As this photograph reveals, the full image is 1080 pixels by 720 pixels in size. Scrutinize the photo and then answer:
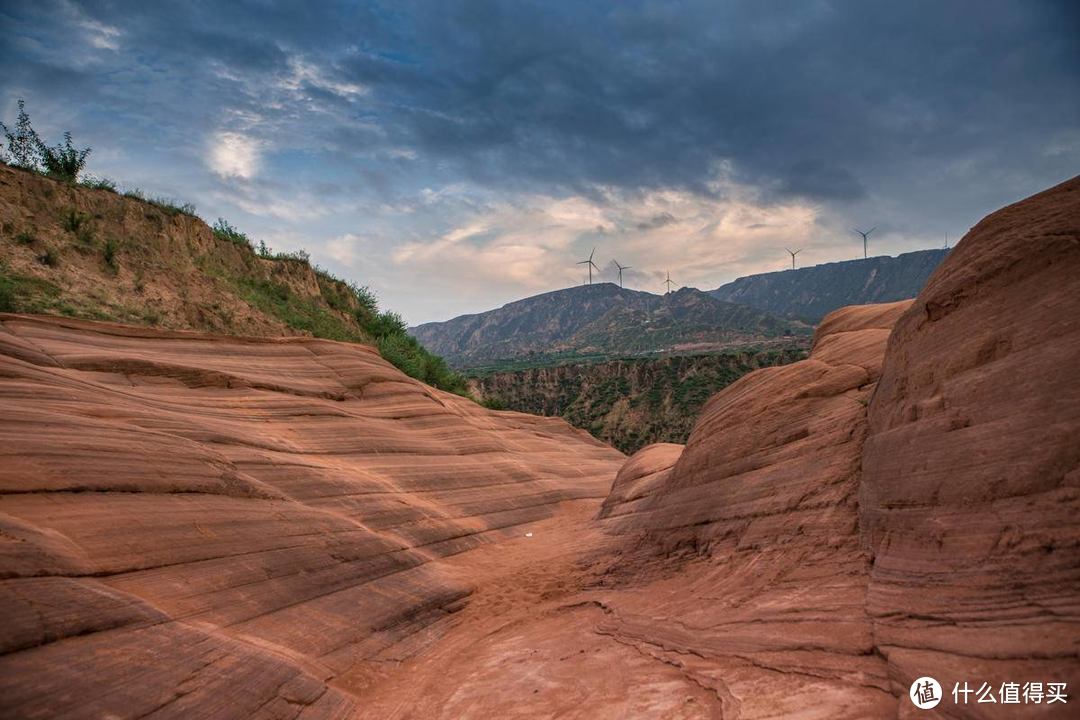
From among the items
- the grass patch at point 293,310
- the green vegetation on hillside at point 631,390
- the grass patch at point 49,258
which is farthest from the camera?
the green vegetation on hillside at point 631,390

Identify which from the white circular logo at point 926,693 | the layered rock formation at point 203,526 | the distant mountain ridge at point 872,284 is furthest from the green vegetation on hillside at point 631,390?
the distant mountain ridge at point 872,284

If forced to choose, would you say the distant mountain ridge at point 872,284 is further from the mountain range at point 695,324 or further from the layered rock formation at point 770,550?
the layered rock formation at point 770,550

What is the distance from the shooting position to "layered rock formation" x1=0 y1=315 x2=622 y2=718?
189 inches

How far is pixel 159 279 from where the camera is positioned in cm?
2055

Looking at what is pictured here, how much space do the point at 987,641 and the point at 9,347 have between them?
11899 mm

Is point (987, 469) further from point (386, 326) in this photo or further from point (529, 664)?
point (386, 326)

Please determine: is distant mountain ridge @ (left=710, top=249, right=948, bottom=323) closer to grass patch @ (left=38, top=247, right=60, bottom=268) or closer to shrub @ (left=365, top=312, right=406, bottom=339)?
shrub @ (left=365, top=312, right=406, bottom=339)

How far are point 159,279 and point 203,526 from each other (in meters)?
17.1

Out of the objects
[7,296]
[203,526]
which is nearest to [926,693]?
[203,526]

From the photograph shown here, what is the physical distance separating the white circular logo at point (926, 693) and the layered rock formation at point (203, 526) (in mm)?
4991

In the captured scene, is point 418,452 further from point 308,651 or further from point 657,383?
point 657,383

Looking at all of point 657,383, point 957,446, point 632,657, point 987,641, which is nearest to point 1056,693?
point 987,641

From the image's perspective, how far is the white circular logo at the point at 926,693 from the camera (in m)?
3.52

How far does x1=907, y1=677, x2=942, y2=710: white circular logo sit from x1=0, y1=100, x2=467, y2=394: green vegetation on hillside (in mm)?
18091
